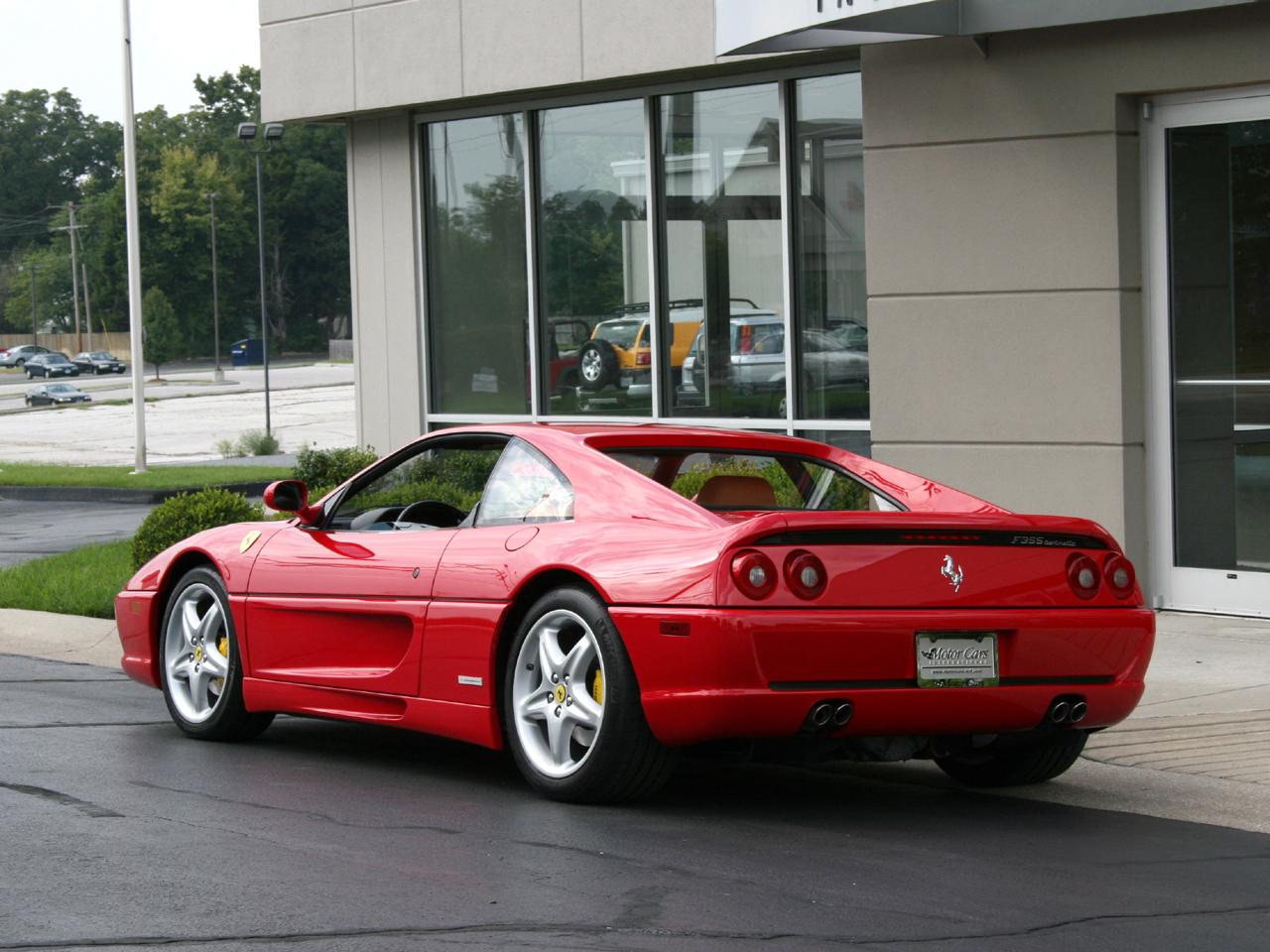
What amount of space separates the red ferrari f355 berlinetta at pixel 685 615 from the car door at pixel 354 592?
1 cm

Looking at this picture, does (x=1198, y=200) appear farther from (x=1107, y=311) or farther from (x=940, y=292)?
(x=940, y=292)

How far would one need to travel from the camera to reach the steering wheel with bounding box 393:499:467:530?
23.7 ft

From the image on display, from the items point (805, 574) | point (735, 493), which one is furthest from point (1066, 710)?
point (735, 493)

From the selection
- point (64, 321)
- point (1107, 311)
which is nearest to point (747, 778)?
point (1107, 311)

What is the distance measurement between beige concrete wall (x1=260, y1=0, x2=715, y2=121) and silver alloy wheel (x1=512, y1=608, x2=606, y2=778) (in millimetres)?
8268

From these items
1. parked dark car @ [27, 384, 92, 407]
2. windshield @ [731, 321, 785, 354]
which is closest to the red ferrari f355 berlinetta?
windshield @ [731, 321, 785, 354]

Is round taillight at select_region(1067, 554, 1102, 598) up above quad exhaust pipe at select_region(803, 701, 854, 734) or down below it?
above

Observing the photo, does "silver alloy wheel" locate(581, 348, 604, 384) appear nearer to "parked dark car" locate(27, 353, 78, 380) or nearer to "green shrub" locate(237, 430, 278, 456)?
"green shrub" locate(237, 430, 278, 456)

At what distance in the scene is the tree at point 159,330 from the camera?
92.1m

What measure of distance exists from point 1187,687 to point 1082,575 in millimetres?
2767

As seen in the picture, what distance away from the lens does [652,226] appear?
587 inches

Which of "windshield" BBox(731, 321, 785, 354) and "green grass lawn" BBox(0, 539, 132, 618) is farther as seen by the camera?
"windshield" BBox(731, 321, 785, 354)

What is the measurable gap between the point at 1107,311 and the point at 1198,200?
0.83 metres

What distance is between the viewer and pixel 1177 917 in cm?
488
